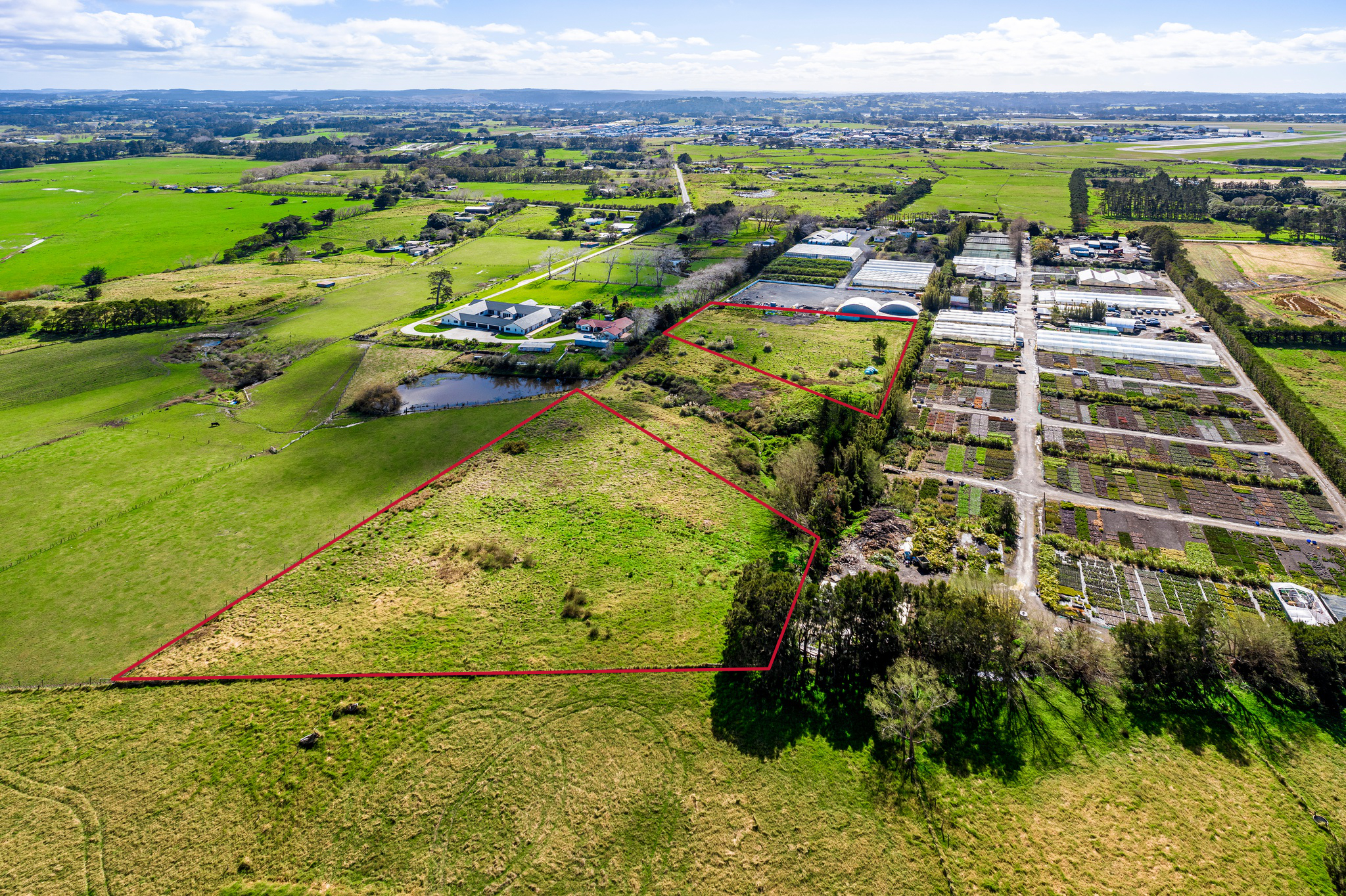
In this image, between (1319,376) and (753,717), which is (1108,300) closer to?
(1319,376)

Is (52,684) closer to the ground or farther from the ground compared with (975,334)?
closer to the ground

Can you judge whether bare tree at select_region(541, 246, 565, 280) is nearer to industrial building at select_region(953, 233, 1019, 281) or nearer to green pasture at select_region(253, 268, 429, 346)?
green pasture at select_region(253, 268, 429, 346)

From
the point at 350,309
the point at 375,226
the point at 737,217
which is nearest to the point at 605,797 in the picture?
the point at 350,309

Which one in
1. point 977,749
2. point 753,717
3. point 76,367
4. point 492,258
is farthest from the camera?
point 492,258

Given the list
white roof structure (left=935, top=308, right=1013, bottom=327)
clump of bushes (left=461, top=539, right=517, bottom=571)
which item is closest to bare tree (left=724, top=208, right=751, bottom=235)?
white roof structure (left=935, top=308, right=1013, bottom=327)

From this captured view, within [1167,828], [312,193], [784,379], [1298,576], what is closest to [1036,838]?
[1167,828]
